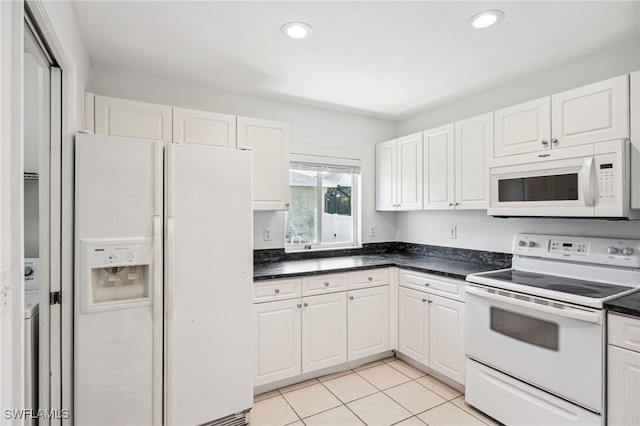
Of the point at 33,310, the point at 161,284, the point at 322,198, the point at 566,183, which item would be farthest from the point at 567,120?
the point at 33,310

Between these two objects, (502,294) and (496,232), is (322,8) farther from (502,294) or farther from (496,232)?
(496,232)

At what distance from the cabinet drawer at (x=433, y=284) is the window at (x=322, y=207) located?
0.90 m

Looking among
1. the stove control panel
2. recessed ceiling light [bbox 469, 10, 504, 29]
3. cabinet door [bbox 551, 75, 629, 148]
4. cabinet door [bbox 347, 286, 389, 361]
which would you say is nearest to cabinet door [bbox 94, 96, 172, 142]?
cabinet door [bbox 347, 286, 389, 361]

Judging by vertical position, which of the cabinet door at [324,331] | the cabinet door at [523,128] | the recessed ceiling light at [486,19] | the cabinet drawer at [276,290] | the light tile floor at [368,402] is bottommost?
the light tile floor at [368,402]

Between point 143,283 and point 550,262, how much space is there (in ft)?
8.84

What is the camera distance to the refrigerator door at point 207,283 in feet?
6.24

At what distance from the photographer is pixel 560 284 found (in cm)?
206

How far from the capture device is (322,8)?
179cm

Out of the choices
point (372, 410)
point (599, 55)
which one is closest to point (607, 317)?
point (372, 410)

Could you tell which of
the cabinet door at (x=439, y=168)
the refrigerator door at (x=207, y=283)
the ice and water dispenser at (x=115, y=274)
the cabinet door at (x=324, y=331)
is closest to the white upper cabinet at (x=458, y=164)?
the cabinet door at (x=439, y=168)

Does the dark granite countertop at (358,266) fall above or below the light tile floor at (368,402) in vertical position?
above

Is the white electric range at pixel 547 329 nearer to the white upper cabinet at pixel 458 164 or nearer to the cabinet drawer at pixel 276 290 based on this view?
the white upper cabinet at pixel 458 164

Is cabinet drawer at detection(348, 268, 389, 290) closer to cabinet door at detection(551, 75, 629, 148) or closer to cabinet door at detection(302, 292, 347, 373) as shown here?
cabinet door at detection(302, 292, 347, 373)

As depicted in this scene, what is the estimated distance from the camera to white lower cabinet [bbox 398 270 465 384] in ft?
8.14
